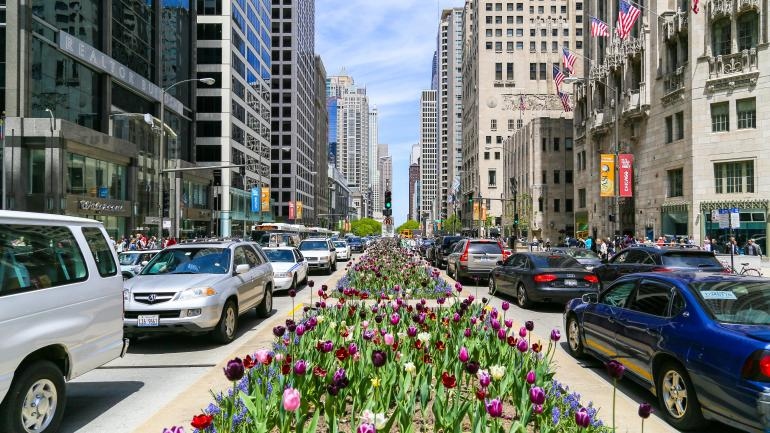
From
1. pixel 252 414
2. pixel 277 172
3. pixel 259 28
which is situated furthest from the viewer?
pixel 277 172

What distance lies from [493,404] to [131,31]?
47810 millimetres

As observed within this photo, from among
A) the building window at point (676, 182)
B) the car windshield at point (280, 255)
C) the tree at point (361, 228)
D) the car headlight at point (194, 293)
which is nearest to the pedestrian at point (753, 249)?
the building window at point (676, 182)

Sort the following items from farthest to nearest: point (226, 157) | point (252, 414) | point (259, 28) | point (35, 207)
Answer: point (259, 28) → point (226, 157) → point (35, 207) → point (252, 414)

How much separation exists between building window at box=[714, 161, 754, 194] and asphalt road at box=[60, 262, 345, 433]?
114ft

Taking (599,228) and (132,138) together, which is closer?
(132,138)

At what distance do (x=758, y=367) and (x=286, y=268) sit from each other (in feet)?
46.3

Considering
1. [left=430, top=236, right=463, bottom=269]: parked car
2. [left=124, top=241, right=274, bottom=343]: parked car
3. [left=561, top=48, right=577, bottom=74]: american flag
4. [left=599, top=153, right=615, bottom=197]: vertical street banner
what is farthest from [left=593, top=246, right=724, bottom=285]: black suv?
[left=561, top=48, right=577, bottom=74]: american flag

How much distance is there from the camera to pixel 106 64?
124 ft

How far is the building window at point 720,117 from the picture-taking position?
34.4m

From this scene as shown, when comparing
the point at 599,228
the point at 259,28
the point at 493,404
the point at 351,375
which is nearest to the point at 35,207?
the point at 351,375

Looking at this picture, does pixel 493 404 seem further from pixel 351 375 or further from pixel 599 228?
pixel 599 228

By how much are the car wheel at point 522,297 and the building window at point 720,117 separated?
2848cm

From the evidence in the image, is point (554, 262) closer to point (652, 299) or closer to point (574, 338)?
point (574, 338)

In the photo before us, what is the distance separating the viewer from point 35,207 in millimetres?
30797
